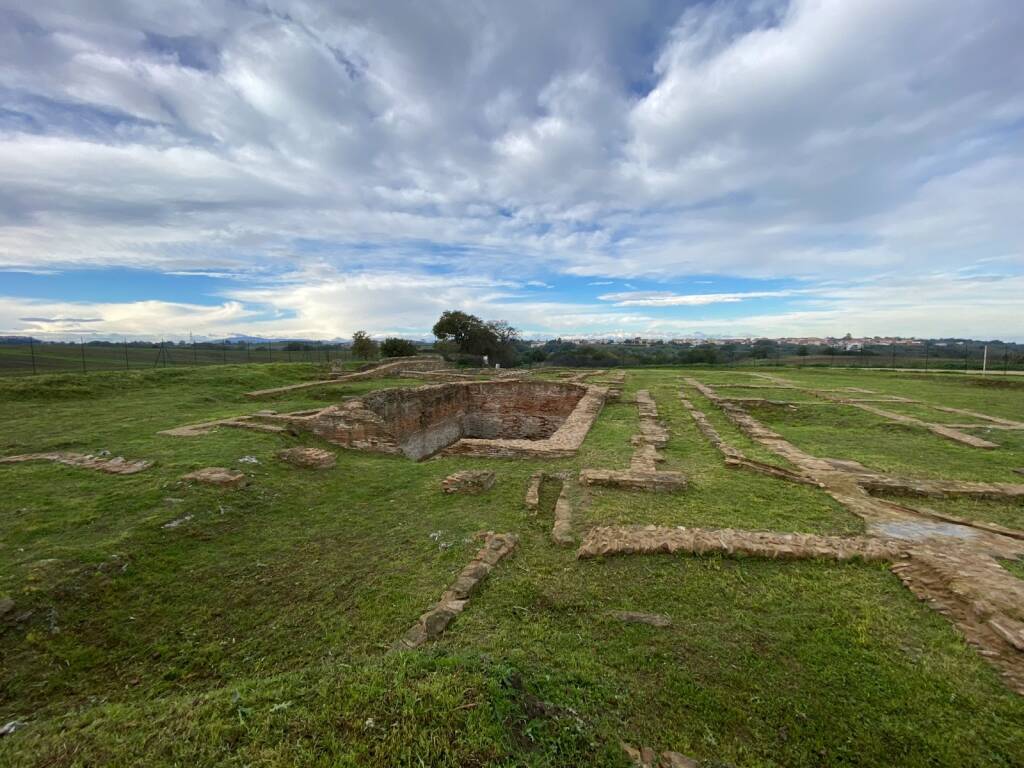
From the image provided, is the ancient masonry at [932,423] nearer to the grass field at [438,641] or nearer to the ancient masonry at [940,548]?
the grass field at [438,641]

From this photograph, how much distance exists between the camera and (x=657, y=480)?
570 cm

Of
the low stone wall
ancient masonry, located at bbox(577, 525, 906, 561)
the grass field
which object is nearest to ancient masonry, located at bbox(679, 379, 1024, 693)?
ancient masonry, located at bbox(577, 525, 906, 561)

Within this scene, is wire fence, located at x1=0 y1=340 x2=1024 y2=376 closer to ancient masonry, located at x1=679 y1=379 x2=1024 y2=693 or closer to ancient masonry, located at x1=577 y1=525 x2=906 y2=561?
ancient masonry, located at x1=577 y1=525 x2=906 y2=561

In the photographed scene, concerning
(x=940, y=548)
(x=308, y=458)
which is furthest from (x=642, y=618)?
(x=308, y=458)

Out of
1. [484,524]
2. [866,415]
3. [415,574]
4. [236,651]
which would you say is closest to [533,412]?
[866,415]

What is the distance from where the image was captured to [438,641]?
280 cm

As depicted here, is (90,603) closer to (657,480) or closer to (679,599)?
(679,599)

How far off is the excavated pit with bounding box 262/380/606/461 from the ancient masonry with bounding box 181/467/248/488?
2.86 metres

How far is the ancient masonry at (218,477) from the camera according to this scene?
5.41m

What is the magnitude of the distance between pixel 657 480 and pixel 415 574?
11.3 feet

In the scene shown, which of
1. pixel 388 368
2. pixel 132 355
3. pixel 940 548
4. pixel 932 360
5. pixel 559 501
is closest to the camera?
pixel 940 548

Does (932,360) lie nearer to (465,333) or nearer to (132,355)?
(465,333)

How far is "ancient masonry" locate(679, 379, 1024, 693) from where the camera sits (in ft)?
9.11

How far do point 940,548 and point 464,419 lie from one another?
1355 centimetres
